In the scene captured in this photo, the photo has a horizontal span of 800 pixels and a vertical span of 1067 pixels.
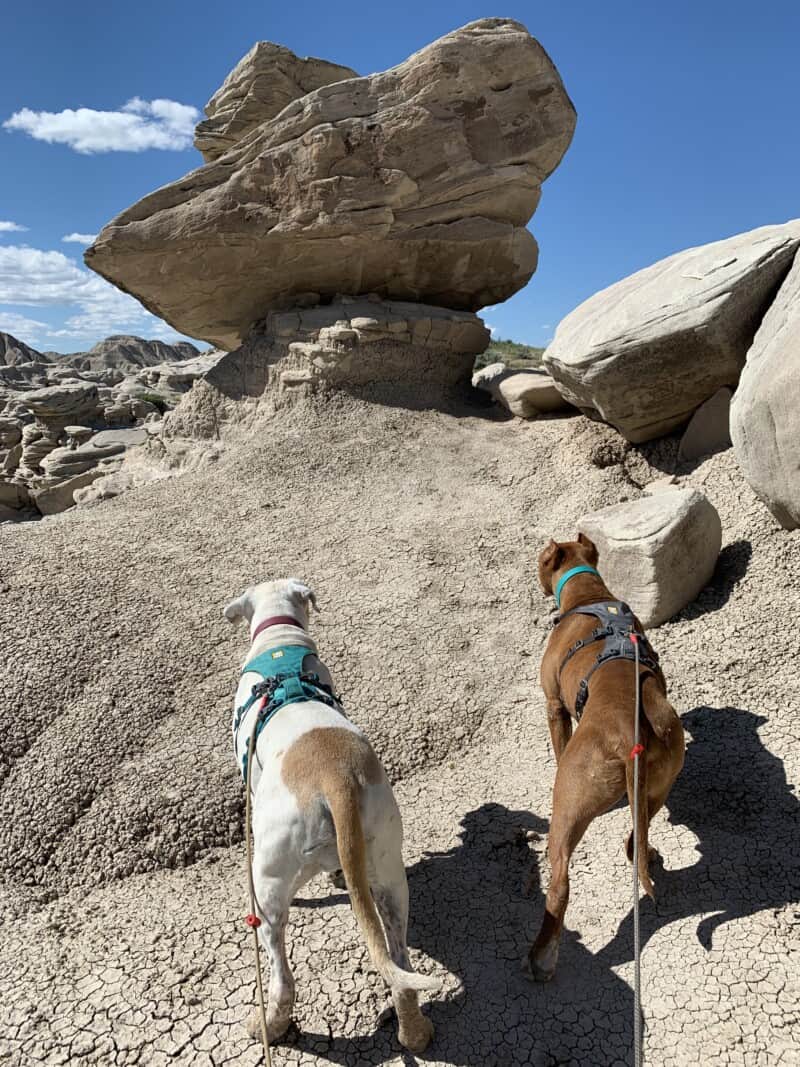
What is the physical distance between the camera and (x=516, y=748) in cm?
482

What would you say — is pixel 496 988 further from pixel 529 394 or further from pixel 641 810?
pixel 529 394

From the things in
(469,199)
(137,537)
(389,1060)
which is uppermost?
(469,199)

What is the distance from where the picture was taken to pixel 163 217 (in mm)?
9312

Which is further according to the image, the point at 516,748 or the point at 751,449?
the point at 751,449

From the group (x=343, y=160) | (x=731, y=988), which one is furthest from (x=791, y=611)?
(x=343, y=160)

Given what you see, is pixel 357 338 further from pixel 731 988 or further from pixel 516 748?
pixel 731 988

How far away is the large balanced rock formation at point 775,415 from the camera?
4.86 meters

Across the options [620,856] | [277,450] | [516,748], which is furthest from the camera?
[277,450]

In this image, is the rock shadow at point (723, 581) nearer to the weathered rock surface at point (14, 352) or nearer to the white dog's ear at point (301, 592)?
the white dog's ear at point (301, 592)

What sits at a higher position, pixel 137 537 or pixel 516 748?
pixel 137 537

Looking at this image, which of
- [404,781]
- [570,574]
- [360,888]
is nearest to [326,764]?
[360,888]

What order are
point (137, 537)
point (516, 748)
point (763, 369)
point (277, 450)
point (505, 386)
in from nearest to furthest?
point (516, 748)
point (763, 369)
point (137, 537)
point (277, 450)
point (505, 386)

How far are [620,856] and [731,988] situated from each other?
847 millimetres

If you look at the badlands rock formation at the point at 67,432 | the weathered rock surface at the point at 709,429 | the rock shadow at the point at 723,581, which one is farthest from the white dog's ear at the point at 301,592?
the badlands rock formation at the point at 67,432
